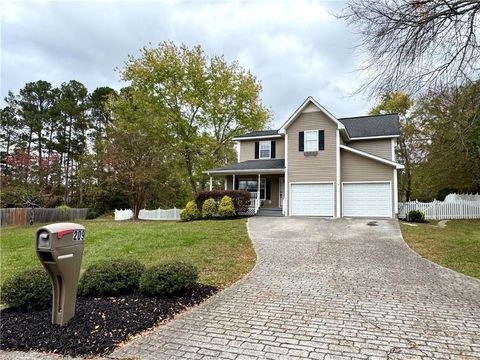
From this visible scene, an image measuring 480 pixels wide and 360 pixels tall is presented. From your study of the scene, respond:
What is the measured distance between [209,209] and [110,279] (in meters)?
12.7

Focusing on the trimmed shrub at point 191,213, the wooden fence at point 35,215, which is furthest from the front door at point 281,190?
the wooden fence at point 35,215

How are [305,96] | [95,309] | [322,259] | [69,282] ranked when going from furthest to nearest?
[305,96] → [322,259] → [95,309] → [69,282]

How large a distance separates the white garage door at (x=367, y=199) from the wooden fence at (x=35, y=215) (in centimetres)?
1908

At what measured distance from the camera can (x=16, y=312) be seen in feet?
15.5

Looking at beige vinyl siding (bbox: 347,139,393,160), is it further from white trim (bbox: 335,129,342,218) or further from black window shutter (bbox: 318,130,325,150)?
black window shutter (bbox: 318,130,325,150)

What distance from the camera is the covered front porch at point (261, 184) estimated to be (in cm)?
1955

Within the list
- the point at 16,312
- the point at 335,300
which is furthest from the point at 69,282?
the point at 335,300

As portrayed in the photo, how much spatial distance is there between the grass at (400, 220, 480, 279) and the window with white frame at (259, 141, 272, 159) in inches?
411

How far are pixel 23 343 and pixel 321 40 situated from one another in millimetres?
7649

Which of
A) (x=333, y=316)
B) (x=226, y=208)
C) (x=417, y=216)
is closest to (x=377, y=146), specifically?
(x=417, y=216)

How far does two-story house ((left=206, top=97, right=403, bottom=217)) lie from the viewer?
17672 mm

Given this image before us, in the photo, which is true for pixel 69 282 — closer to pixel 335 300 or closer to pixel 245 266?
pixel 335 300

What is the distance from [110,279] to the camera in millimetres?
5449

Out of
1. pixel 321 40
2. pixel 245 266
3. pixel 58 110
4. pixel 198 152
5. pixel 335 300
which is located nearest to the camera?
pixel 335 300
